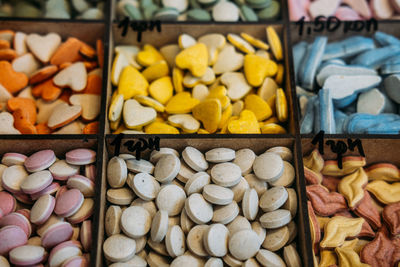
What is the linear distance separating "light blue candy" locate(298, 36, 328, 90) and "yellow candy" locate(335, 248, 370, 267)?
577 mm

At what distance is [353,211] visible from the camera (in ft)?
3.46

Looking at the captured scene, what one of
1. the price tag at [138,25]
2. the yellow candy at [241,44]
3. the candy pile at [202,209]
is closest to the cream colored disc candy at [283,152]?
the candy pile at [202,209]

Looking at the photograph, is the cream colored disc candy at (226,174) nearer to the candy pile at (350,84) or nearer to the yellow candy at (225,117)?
the yellow candy at (225,117)

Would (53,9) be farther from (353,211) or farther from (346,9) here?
(353,211)

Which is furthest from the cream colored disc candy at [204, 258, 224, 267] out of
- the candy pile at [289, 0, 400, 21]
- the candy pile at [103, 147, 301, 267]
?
the candy pile at [289, 0, 400, 21]

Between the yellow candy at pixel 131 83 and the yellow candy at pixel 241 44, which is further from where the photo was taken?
the yellow candy at pixel 241 44

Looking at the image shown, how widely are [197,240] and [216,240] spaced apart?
0.05 metres

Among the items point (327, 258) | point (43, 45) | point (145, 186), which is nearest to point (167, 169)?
point (145, 186)

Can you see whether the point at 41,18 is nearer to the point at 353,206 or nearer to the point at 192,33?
the point at 192,33

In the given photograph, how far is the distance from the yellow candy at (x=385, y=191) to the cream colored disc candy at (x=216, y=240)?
1.62 ft

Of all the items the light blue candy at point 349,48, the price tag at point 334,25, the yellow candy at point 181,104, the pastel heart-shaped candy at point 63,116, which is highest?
the price tag at point 334,25

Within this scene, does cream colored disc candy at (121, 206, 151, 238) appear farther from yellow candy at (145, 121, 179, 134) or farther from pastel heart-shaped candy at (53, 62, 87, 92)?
pastel heart-shaped candy at (53, 62, 87, 92)

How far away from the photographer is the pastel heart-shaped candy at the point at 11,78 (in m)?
1.27

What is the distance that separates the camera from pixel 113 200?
3.29 ft
